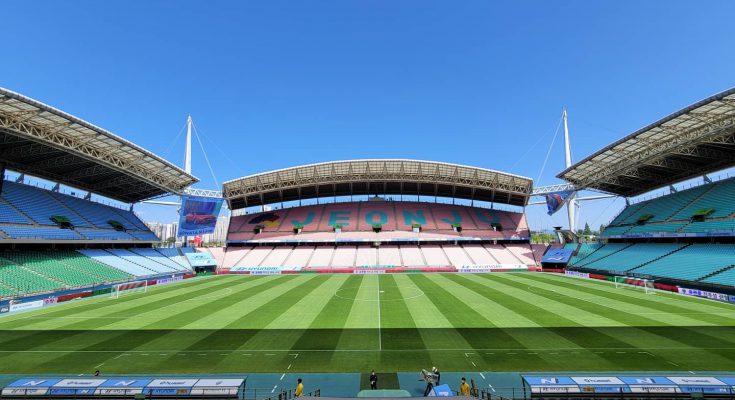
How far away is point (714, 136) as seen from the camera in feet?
100

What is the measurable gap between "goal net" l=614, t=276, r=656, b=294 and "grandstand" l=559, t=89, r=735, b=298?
51.7 inches

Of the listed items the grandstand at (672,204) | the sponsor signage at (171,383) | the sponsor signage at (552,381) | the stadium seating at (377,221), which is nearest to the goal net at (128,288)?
the stadium seating at (377,221)

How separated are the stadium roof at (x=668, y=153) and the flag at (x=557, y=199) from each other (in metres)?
1.88

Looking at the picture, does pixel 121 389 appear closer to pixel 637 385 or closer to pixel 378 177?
pixel 637 385

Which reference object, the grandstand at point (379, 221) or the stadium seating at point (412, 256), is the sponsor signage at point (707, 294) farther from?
the stadium seating at point (412, 256)

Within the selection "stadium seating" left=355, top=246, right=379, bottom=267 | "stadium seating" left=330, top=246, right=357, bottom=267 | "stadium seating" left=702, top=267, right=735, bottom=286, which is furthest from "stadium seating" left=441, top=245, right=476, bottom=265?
"stadium seating" left=702, top=267, right=735, bottom=286

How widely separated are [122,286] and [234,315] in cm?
1952

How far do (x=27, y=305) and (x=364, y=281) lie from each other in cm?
3104

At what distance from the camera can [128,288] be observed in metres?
34.9

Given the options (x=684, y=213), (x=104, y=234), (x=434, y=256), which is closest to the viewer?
(x=684, y=213)

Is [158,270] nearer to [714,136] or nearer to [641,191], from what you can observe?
[714,136]

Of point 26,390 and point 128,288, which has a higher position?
point 26,390

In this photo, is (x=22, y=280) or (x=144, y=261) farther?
(x=144, y=261)

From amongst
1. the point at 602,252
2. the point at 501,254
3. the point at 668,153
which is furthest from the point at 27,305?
the point at 602,252
